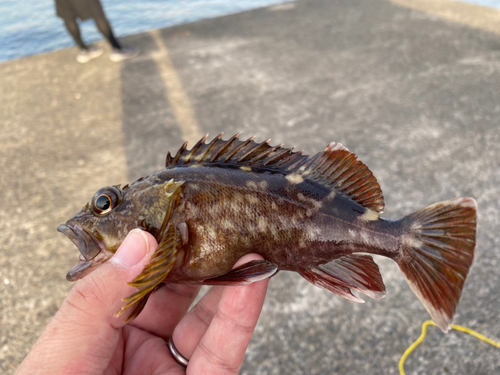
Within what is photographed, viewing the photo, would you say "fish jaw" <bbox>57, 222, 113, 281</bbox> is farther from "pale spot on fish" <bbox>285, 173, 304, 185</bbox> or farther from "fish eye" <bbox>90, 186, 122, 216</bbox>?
"pale spot on fish" <bbox>285, 173, 304, 185</bbox>

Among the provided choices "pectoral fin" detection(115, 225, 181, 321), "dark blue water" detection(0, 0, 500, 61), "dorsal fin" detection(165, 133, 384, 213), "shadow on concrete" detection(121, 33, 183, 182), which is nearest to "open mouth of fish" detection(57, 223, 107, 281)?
"pectoral fin" detection(115, 225, 181, 321)

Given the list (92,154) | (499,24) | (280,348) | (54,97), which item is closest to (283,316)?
(280,348)

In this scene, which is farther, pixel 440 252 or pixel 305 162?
pixel 305 162

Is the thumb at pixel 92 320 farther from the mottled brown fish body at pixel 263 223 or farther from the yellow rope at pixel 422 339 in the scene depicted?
the yellow rope at pixel 422 339

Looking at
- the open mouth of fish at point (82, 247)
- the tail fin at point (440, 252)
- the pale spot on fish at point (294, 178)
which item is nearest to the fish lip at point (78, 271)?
the open mouth of fish at point (82, 247)

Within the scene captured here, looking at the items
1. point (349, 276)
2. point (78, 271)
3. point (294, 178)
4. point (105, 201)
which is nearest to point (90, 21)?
point (105, 201)

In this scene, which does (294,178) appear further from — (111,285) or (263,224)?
(111,285)
